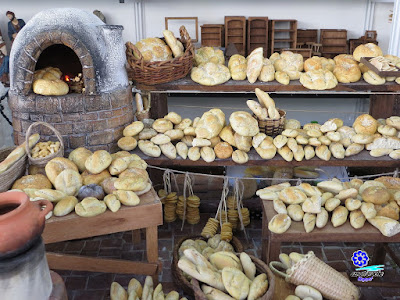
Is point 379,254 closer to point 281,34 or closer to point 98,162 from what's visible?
point 98,162

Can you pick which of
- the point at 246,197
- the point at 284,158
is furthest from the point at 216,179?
the point at 284,158

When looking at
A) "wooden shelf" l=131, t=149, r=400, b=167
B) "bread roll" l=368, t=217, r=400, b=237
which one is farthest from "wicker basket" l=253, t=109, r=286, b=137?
"bread roll" l=368, t=217, r=400, b=237

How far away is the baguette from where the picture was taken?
2852mm

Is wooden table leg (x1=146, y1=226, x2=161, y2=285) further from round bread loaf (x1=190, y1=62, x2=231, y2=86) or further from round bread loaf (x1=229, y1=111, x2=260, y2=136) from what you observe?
round bread loaf (x1=190, y1=62, x2=231, y2=86)

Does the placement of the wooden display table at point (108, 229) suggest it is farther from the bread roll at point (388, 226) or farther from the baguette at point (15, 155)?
the bread roll at point (388, 226)

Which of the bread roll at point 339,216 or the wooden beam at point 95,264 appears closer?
the bread roll at point 339,216

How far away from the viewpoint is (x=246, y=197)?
14.5 feet

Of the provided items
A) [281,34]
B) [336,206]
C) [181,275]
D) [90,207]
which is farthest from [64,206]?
[281,34]

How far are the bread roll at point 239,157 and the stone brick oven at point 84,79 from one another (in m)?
1.22

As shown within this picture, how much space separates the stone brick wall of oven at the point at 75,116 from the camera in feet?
11.6

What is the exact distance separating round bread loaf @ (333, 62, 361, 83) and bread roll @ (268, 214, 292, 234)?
1.96 metres

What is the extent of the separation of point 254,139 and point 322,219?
1.31 meters

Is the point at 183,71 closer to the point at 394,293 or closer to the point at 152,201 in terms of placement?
the point at 152,201

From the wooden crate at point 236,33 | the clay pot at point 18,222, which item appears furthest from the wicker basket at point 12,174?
the wooden crate at point 236,33
